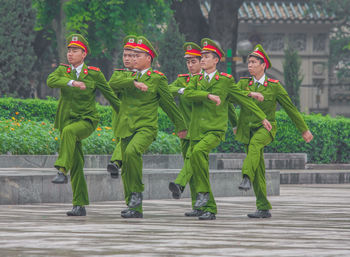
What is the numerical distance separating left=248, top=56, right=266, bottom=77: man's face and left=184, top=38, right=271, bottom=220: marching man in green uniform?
32 centimetres

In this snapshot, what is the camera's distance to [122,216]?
11.9 metres

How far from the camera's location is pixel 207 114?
12.1 m

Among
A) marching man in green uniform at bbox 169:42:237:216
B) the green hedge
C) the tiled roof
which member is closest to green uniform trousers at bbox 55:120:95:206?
marching man in green uniform at bbox 169:42:237:216

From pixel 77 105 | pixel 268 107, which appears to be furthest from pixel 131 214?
pixel 268 107

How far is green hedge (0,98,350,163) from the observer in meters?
20.7

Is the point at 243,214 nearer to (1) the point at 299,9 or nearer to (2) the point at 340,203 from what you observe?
(2) the point at 340,203

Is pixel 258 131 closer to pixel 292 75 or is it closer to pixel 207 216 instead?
pixel 207 216

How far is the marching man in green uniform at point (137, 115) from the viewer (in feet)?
38.9

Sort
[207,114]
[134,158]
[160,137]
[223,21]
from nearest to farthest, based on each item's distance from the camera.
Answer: [134,158] → [207,114] → [160,137] → [223,21]

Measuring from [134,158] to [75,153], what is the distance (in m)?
0.77

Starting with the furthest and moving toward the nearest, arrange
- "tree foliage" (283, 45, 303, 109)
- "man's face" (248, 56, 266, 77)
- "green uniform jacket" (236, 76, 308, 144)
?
1. "tree foliage" (283, 45, 303, 109)
2. "man's face" (248, 56, 266, 77)
3. "green uniform jacket" (236, 76, 308, 144)

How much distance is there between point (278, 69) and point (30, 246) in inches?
1731

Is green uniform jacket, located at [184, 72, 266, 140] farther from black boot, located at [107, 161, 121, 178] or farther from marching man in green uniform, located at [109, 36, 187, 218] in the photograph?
black boot, located at [107, 161, 121, 178]

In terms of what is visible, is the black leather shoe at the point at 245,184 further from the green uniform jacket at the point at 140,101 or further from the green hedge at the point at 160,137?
the green hedge at the point at 160,137
